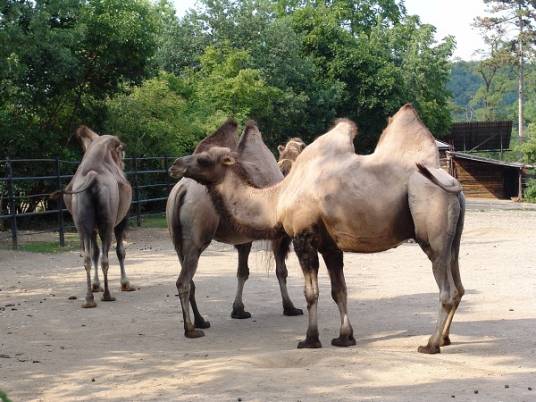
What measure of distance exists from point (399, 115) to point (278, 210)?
1.40 m

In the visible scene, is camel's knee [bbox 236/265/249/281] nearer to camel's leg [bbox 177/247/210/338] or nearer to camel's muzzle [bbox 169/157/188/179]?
camel's leg [bbox 177/247/210/338]

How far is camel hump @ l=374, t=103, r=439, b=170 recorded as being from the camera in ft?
22.3

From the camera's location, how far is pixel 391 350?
6688 millimetres

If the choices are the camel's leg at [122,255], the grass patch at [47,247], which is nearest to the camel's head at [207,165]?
the camel's leg at [122,255]

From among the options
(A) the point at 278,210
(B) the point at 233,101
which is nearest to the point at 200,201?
(A) the point at 278,210

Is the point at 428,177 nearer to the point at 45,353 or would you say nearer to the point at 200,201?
the point at 200,201

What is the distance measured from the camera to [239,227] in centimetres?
711

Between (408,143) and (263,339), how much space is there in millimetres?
2285

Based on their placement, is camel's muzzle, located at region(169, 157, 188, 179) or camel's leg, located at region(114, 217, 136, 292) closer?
camel's muzzle, located at region(169, 157, 188, 179)

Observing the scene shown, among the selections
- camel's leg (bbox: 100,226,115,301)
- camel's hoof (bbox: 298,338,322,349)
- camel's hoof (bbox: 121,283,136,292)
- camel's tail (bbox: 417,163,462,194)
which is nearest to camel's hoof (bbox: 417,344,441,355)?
camel's hoof (bbox: 298,338,322,349)

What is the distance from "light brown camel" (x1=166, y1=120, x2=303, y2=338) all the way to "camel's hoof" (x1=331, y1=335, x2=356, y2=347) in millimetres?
1235

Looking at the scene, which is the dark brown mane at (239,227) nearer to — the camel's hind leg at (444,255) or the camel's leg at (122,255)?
the camel's hind leg at (444,255)

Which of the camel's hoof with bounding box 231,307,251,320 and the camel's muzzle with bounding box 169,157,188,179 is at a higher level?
the camel's muzzle with bounding box 169,157,188,179

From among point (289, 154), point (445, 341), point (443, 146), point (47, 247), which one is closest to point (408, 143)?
point (445, 341)
